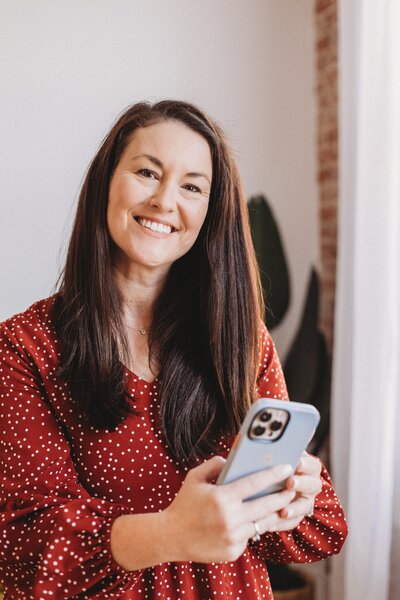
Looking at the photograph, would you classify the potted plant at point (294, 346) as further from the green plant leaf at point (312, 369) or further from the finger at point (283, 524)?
the finger at point (283, 524)

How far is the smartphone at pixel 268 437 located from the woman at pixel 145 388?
4 cm

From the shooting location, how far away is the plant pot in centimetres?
265

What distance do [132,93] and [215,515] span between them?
2.06 m

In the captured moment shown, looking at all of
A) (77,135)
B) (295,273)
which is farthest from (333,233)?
(77,135)

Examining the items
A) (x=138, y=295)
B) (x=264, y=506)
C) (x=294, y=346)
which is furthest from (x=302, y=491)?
(x=294, y=346)

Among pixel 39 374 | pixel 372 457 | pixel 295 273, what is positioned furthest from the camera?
pixel 295 273

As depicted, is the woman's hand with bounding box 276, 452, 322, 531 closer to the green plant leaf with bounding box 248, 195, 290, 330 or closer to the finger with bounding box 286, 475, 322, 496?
the finger with bounding box 286, 475, 322, 496

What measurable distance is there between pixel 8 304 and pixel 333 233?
1213mm

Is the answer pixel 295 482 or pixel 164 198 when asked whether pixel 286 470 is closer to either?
pixel 295 482

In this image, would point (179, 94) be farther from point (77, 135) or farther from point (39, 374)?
point (39, 374)

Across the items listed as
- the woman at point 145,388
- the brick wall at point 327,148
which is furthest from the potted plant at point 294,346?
the woman at point 145,388

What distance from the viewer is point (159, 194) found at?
4.24ft

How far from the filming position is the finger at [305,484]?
1.10 m

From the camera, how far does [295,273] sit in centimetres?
305
